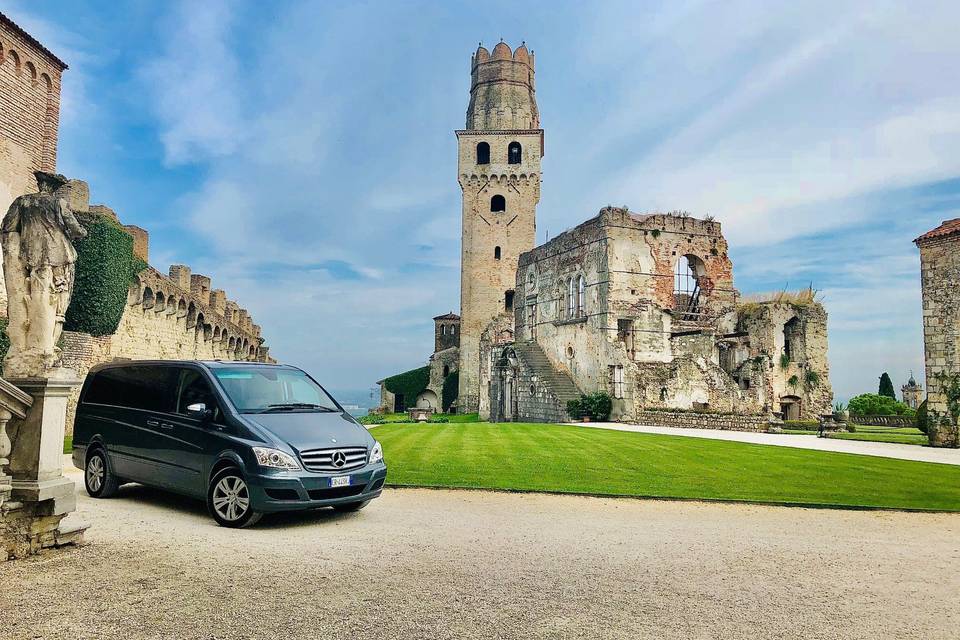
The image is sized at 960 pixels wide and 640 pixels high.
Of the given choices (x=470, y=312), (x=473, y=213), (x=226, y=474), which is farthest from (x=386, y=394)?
(x=226, y=474)

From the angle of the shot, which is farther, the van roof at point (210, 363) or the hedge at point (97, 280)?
the hedge at point (97, 280)

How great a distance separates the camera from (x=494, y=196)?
55.2m

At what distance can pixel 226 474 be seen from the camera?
717 centimetres

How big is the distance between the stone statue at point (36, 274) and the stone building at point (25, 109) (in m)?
22.9

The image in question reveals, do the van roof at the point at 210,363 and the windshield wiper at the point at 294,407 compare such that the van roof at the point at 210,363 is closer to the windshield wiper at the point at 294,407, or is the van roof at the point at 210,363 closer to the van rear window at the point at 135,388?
the van rear window at the point at 135,388

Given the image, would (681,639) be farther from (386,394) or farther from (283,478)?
(386,394)

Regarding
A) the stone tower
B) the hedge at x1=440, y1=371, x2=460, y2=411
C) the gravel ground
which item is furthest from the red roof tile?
the hedge at x1=440, y1=371, x2=460, y2=411

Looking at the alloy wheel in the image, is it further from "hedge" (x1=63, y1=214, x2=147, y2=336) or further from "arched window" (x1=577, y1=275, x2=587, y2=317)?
"arched window" (x1=577, y1=275, x2=587, y2=317)

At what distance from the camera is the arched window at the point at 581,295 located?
3438 cm

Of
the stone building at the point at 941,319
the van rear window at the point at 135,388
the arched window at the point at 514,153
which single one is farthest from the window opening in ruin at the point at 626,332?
the arched window at the point at 514,153

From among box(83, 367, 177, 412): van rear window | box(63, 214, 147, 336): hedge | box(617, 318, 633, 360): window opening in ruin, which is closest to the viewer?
box(83, 367, 177, 412): van rear window

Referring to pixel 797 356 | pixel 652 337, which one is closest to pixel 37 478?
pixel 652 337

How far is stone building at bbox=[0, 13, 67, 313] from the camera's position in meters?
26.2

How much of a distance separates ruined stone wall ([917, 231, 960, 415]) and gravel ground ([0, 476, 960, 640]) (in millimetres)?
14303
